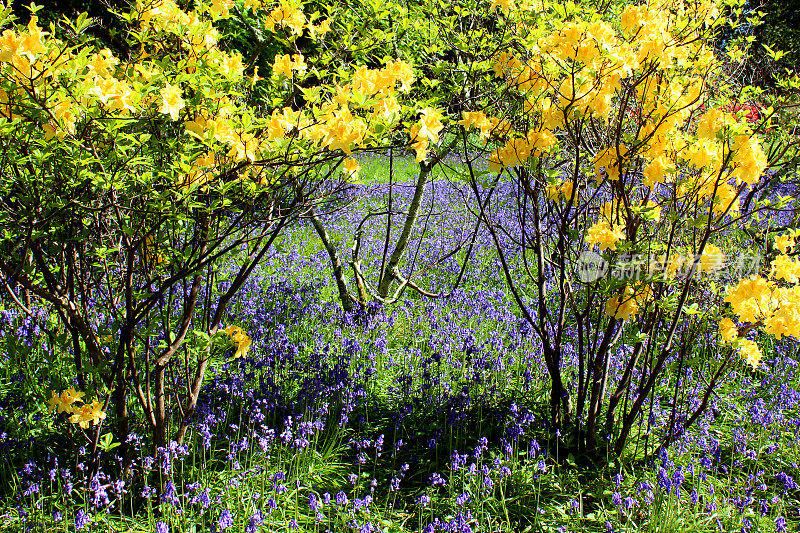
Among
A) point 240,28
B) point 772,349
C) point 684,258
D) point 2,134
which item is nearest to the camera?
point 2,134

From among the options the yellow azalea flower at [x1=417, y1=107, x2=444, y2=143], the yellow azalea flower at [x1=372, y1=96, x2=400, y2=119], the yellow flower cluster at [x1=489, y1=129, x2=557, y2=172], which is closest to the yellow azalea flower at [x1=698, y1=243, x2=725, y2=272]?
the yellow flower cluster at [x1=489, y1=129, x2=557, y2=172]

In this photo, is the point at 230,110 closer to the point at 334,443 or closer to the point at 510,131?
the point at 510,131

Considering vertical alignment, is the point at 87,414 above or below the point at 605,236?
below

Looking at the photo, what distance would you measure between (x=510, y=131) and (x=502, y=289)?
9.68ft

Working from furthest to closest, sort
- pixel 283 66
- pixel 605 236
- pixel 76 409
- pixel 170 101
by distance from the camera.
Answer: pixel 605 236
pixel 76 409
pixel 283 66
pixel 170 101

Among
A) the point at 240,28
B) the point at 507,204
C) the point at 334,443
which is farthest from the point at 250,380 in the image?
the point at 507,204

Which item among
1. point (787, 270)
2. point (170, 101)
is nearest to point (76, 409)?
point (170, 101)

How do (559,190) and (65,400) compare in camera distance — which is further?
(559,190)

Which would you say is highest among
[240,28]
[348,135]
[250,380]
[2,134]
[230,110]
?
[240,28]

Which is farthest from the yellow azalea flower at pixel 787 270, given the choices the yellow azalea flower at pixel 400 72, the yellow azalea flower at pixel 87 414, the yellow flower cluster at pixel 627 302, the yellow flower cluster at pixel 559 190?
the yellow azalea flower at pixel 87 414

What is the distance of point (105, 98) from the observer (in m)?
1.60

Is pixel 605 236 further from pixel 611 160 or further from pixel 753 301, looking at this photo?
pixel 753 301

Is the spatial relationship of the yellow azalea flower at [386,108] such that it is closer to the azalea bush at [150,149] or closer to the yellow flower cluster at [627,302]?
the azalea bush at [150,149]

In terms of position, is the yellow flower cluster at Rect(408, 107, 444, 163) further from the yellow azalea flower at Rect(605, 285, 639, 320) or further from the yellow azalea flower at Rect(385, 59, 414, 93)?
the yellow azalea flower at Rect(605, 285, 639, 320)
